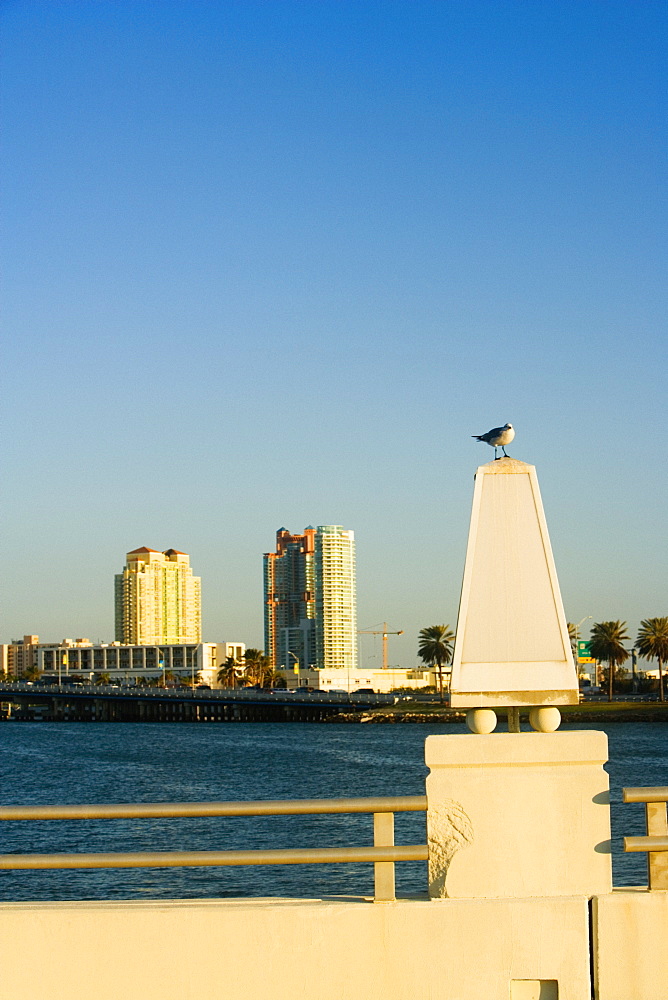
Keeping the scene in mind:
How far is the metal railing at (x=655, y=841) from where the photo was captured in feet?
18.7

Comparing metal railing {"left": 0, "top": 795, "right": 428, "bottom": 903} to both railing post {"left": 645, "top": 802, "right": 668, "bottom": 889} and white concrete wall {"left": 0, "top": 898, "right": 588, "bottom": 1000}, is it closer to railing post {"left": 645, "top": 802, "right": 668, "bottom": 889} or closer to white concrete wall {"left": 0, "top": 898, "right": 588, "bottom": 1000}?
white concrete wall {"left": 0, "top": 898, "right": 588, "bottom": 1000}

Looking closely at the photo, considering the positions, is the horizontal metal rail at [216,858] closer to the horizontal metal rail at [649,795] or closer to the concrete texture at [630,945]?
the concrete texture at [630,945]

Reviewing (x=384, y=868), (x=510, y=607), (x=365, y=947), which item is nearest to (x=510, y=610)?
(x=510, y=607)

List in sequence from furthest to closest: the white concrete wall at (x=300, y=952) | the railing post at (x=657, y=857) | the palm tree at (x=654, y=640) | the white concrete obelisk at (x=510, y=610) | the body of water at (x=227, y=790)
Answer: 1. the palm tree at (x=654, y=640)
2. the body of water at (x=227, y=790)
3. the white concrete obelisk at (x=510, y=610)
4. the railing post at (x=657, y=857)
5. the white concrete wall at (x=300, y=952)

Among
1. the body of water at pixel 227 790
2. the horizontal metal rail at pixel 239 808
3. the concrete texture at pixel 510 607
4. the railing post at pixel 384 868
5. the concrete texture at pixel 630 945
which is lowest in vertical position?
the body of water at pixel 227 790

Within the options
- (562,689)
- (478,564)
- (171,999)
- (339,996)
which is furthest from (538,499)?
(171,999)

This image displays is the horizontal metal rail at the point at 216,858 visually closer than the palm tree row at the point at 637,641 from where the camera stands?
Yes

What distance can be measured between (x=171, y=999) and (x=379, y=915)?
1.17m

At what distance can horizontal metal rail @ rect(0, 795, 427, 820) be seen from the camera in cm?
573

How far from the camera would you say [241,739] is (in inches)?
4702

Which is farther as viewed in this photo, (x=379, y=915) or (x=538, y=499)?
(x=538, y=499)

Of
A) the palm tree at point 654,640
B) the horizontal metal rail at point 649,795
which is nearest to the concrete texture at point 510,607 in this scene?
the horizontal metal rail at point 649,795

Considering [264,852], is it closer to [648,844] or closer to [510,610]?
[510,610]

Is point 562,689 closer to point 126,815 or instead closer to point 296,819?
point 126,815
